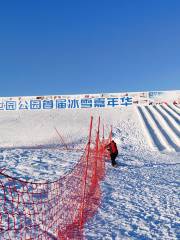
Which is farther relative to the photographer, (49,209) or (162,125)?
(162,125)

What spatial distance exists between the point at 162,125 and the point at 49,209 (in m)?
16.9

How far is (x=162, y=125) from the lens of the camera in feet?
76.8

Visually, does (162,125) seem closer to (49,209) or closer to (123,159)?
(123,159)

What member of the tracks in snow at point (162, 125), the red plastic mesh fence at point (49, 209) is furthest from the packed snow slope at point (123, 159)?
the red plastic mesh fence at point (49, 209)

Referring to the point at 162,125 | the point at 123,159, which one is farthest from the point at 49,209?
the point at 162,125

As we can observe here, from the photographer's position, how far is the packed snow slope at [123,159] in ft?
22.4

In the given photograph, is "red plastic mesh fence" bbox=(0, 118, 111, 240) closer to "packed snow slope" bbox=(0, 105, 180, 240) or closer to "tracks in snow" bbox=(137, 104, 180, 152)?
"packed snow slope" bbox=(0, 105, 180, 240)

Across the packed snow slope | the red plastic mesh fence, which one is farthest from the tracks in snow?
the red plastic mesh fence

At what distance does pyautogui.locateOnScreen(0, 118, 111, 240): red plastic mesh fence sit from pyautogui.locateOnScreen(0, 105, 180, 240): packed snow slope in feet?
0.80

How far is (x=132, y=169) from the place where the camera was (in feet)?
40.7

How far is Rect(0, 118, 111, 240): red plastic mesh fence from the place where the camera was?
19.8 feet

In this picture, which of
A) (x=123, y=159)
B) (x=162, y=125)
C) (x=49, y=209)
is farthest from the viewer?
(x=162, y=125)

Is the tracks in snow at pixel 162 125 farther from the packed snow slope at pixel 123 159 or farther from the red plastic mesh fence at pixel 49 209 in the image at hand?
the red plastic mesh fence at pixel 49 209

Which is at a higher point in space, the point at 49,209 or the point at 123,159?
the point at 123,159
